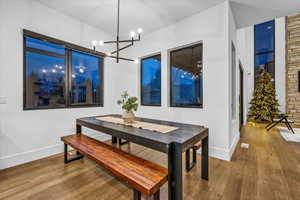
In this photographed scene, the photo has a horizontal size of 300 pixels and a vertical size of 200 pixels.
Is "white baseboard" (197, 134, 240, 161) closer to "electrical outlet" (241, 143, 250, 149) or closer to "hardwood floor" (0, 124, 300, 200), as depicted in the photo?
"hardwood floor" (0, 124, 300, 200)

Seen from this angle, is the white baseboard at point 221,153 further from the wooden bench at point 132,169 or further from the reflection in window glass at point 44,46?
the reflection in window glass at point 44,46

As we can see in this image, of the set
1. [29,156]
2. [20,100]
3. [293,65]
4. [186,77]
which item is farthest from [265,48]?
[29,156]

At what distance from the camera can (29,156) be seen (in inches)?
95.9

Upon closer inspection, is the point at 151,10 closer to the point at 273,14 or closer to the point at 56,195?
the point at 273,14

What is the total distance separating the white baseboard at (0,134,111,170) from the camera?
7.23 feet

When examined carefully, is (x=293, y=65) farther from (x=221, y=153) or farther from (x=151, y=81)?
(x=151, y=81)

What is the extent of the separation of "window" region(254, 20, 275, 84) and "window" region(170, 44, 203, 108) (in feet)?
16.8

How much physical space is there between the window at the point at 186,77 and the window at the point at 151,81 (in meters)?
0.45

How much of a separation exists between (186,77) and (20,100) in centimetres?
335

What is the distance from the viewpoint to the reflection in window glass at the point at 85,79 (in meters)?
3.21

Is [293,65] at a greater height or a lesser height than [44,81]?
greater

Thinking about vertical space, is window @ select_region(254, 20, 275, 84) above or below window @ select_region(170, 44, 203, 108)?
above

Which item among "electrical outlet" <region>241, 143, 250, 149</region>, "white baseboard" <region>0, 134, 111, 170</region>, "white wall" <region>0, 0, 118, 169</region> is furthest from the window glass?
"white baseboard" <region>0, 134, 111, 170</region>

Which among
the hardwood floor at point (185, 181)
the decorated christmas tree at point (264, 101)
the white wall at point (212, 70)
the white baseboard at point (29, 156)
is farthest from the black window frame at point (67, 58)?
the decorated christmas tree at point (264, 101)
